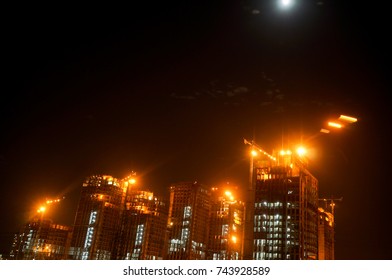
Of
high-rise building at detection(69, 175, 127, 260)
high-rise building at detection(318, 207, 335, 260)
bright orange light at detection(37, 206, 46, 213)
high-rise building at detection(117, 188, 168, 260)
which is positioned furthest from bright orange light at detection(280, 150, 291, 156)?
bright orange light at detection(37, 206, 46, 213)

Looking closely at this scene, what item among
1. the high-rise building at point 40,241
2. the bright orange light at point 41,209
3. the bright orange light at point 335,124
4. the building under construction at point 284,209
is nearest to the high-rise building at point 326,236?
the building under construction at point 284,209

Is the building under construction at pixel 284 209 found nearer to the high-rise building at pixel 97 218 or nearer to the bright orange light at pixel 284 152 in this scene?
the bright orange light at pixel 284 152

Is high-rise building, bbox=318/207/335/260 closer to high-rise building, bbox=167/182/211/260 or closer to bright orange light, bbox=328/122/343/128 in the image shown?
high-rise building, bbox=167/182/211/260

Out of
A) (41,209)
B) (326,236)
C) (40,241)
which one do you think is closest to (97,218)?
(41,209)

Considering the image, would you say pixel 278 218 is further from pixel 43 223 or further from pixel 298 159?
pixel 43 223

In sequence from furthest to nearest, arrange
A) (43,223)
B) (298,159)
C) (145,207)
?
(43,223) < (145,207) < (298,159)
